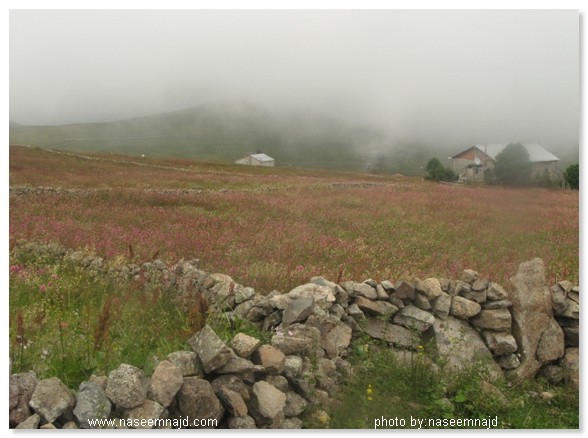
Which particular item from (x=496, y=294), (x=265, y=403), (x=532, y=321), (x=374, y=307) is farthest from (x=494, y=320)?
(x=265, y=403)

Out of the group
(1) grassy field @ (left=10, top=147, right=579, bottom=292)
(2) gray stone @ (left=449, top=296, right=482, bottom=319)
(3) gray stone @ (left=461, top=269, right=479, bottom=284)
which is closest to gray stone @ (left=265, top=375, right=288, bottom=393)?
(1) grassy field @ (left=10, top=147, right=579, bottom=292)

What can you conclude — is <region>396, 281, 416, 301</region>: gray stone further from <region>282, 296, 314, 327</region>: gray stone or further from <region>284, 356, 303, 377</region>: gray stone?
<region>284, 356, 303, 377</region>: gray stone

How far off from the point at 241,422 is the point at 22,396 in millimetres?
1904

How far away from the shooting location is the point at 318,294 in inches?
218

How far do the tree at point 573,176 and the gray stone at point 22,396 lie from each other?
6.90 meters

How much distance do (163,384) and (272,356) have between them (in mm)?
1084

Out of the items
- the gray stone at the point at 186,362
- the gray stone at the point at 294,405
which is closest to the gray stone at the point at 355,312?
the gray stone at the point at 294,405

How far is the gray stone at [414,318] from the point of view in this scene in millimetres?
5797

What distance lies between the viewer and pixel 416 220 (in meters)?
13.1

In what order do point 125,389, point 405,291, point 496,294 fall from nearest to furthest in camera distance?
point 125,389 < point 405,291 < point 496,294

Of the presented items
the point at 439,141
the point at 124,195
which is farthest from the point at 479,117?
the point at 124,195

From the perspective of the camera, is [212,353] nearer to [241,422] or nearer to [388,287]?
[241,422]

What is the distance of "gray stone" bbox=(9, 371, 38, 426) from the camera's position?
149 inches

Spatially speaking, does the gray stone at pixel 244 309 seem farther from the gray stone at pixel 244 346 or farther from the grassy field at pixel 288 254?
the gray stone at pixel 244 346
